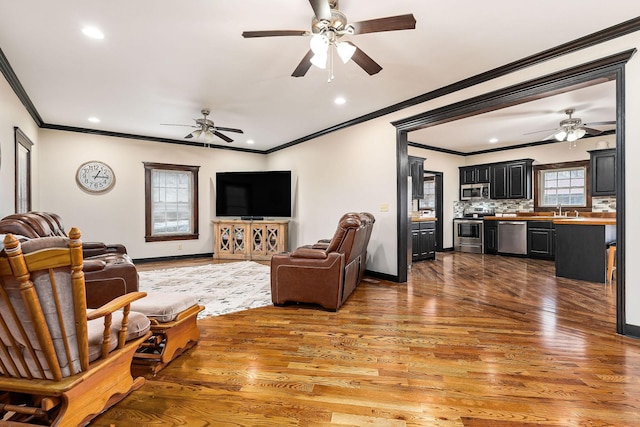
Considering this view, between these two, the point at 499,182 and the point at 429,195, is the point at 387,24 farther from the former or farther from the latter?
the point at 499,182

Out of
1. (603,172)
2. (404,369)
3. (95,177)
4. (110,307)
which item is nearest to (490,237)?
(603,172)

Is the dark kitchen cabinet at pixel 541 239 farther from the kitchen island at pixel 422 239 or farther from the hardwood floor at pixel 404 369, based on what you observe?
the hardwood floor at pixel 404 369

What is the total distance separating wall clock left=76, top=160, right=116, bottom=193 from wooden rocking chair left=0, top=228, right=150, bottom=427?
5448 mm

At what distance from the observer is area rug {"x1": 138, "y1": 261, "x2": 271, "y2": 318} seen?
3.74m

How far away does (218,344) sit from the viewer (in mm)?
2607

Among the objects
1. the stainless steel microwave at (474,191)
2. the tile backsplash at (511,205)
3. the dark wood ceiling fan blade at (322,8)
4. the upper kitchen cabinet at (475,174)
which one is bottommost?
the tile backsplash at (511,205)

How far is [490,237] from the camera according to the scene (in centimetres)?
783

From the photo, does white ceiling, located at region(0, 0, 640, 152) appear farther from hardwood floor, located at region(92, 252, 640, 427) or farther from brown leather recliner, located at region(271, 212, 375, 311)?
hardwood floor, located at region(92, 252, 640, 427)

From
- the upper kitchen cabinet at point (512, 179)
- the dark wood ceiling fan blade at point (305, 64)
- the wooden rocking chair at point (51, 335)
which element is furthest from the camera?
the upper kitchen cabinet at point (512, 179)

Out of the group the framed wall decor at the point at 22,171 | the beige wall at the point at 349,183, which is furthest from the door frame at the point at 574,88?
the framed wall decor at the point at 22,171

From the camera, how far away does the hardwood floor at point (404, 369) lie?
5.58 feet

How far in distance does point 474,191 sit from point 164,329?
27.3 ft

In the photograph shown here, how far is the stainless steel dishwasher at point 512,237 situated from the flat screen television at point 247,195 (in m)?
5.44

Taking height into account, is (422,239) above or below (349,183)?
below
